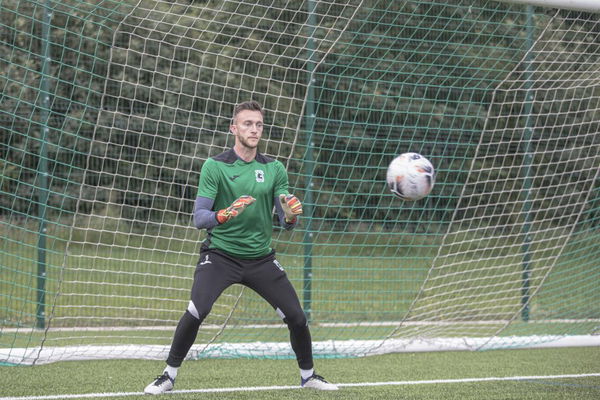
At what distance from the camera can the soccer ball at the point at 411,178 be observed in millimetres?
5547

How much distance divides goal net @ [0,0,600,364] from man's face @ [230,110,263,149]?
2235 millimetres

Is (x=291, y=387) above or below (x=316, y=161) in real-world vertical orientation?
below

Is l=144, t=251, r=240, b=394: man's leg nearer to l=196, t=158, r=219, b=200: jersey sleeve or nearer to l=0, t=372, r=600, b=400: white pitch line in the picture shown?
l=0, t=372, r=600, b=400: white pitch line

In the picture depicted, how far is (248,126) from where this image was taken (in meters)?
5.44

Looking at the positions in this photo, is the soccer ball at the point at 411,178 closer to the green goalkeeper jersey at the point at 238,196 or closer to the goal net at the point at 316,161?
the green goalkeeper jersey at the point at 238,196

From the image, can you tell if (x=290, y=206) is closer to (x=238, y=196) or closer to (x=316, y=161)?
(x=238, y=196)

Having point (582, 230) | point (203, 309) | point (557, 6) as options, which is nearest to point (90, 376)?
point (203, 309)

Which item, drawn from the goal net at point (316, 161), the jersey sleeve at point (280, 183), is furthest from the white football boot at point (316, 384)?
the goal net at point (316, 161)

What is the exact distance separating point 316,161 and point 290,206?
10.9ft

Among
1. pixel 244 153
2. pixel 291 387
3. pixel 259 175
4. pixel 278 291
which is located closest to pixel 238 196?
pixel 259 175

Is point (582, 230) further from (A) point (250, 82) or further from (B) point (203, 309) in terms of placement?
(B) point (203, 309)

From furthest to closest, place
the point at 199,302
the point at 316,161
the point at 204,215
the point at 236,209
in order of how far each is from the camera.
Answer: the point at 316,161 → the point at 199,302 → the point at 204,215 → the point at 236,209

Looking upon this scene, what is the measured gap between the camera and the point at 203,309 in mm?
5254

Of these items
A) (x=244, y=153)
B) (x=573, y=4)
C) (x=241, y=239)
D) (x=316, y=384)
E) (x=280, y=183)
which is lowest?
(x=316, y=384)
